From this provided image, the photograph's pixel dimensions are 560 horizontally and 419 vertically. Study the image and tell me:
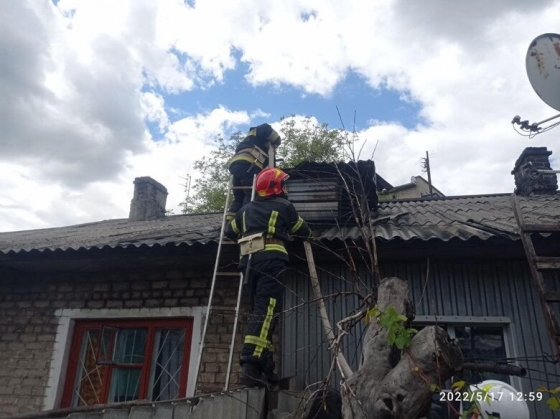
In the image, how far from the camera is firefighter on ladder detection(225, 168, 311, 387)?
3.89 metres

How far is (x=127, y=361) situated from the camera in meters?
5.63

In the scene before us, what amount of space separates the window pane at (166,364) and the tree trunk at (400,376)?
3638mm

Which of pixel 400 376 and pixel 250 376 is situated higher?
pixel 400 376

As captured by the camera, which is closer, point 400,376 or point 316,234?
point 400,376

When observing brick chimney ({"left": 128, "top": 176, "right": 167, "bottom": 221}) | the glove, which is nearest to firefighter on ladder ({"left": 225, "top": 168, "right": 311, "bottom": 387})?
the glove

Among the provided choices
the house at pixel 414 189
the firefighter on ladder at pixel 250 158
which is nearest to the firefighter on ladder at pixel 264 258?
the firefighter on ladder at pixel 250 158

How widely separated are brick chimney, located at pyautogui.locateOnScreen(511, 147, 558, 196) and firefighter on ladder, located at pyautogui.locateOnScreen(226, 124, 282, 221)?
5.08 meters

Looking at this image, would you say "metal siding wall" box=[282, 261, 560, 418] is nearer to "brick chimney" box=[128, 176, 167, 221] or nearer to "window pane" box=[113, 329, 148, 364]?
"window pane" box=[113, 329, 148, 364]

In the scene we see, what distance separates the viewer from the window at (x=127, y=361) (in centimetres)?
540

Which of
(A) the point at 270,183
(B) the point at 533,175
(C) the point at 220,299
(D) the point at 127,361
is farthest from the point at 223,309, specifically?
(B) the point at 533,175

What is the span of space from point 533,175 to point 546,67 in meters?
4.06

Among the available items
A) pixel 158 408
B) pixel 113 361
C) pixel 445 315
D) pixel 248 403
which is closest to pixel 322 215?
pixel 445 315

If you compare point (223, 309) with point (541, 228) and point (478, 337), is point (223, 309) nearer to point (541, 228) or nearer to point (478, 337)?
point (478, 337)

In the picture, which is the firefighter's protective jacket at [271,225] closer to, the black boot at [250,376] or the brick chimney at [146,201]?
the black boot at [250,376]
